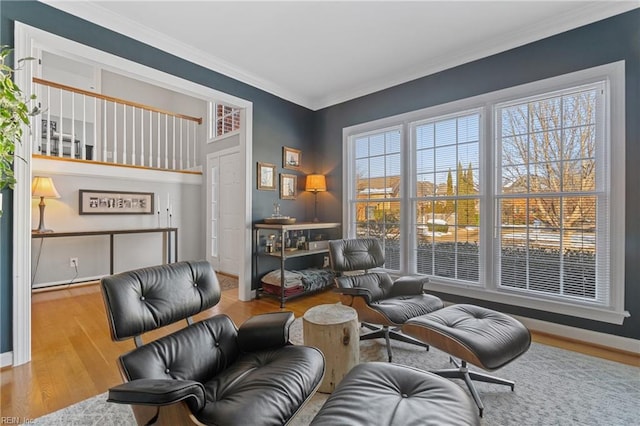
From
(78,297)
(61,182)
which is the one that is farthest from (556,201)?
(61,182)

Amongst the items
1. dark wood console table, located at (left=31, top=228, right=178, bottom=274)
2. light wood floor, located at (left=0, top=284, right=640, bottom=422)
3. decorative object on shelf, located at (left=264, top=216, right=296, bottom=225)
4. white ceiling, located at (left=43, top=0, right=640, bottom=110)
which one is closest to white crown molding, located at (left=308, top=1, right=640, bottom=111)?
white ceiling, located at (left=43, top=0, right=640, bottom=110)

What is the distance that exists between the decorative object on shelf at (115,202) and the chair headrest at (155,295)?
379cm

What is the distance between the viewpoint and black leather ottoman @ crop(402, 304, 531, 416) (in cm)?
159

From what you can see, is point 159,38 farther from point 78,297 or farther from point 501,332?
point 501,332

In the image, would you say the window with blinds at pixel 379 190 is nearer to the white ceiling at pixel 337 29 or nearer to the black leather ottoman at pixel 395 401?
the white ceiling at pixel 337 29

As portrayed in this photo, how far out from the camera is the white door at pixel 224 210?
5027 mm

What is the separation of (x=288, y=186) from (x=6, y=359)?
319cm

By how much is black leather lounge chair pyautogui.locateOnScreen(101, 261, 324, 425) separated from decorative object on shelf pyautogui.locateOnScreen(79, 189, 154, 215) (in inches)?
149

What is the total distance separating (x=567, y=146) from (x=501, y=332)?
196 cm

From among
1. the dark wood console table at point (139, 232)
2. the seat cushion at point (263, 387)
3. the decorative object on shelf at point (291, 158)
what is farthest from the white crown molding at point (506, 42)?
the dark wood console table at point (139, 232)

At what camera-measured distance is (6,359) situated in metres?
2.09

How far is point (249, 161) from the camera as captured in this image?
149 inches

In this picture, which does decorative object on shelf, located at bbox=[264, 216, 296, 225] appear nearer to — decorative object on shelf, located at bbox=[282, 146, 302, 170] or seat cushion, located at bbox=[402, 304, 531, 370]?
decorative object on shelf, located at bbox=[282, 146, 302, 170]

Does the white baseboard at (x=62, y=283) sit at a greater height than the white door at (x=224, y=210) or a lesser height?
lesser
